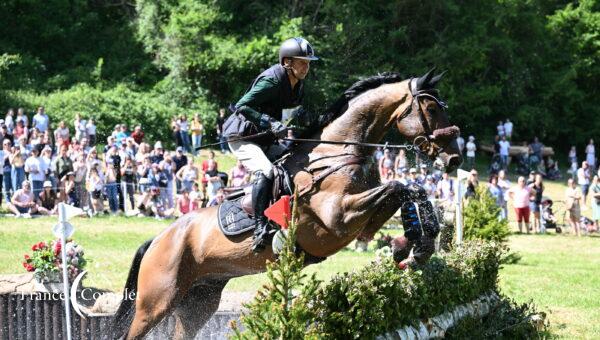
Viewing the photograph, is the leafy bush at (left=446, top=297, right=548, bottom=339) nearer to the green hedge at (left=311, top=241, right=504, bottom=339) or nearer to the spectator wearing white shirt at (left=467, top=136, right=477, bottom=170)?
the green hedge at (left=311, top=241, right=504, bottom=339)

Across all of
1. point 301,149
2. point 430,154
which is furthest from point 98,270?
point 430,154

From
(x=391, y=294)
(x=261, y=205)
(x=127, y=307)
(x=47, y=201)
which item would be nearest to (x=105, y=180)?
(x=47, y=201)

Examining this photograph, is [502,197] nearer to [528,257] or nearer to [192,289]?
[528,257]

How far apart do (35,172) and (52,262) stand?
8.67m

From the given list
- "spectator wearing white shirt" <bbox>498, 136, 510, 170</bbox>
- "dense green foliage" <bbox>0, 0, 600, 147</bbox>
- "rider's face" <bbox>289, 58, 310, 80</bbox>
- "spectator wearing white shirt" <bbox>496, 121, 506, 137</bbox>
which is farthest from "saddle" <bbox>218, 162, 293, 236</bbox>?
"spectator wearing white shirt" <bbox>496, 121, 506, 137</bbox>

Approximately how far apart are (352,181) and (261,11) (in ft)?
90.1

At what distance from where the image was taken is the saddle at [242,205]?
8133 mm

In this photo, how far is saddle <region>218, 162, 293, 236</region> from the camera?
8.13m

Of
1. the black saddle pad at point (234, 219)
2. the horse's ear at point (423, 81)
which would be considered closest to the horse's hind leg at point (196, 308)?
the black saddle pad at point (234, 219)

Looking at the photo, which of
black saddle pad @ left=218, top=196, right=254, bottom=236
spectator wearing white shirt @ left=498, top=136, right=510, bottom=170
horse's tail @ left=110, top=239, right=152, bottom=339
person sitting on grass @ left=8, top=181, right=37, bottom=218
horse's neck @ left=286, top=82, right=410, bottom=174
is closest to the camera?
horse's neck @ left=286, top=82, right=410, bottom=174

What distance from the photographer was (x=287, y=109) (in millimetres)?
8375

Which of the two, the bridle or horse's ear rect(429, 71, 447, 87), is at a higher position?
horse's ear rect(429, 71, 447, 87)

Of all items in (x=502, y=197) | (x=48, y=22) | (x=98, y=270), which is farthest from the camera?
(x=48, y=22)

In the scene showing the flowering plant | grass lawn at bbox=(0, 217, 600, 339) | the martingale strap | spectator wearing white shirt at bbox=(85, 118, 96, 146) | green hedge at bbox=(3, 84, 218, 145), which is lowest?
grass lawn at bbox=(0, 217, 600, 339)
